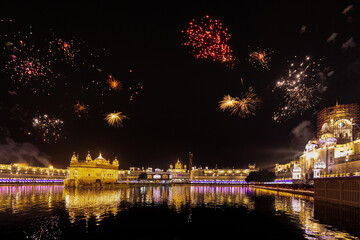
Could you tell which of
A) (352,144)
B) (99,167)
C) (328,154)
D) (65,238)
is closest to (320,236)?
(65,238)

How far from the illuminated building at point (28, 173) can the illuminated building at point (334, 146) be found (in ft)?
322

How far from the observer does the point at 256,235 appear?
1529 centimetres

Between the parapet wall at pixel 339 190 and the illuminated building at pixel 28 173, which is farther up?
the parapet wall at pixel 339 190

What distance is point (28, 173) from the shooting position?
124 meters

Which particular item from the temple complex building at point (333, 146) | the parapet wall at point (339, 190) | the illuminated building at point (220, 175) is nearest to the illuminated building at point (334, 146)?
the temple complex building at point (333, 146)

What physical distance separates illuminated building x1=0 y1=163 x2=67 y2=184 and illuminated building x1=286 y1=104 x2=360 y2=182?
9808cm

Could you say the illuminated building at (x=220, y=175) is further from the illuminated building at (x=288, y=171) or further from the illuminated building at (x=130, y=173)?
the illuminated building at (x=130, y=173)

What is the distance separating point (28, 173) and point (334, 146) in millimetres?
117444

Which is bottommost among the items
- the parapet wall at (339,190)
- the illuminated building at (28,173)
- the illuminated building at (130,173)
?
the illuminated building at (130,173)

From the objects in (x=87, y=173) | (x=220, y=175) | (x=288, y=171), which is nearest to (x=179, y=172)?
(x=220, y=175)

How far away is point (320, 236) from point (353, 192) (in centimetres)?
1409

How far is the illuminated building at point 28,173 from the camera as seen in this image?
4380 inches

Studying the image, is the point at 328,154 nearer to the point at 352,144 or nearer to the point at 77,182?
the point at 352,144

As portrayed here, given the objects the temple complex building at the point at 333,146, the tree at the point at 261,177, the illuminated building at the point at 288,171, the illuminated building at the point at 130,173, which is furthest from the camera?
the illuminated building at the point at 130,173
